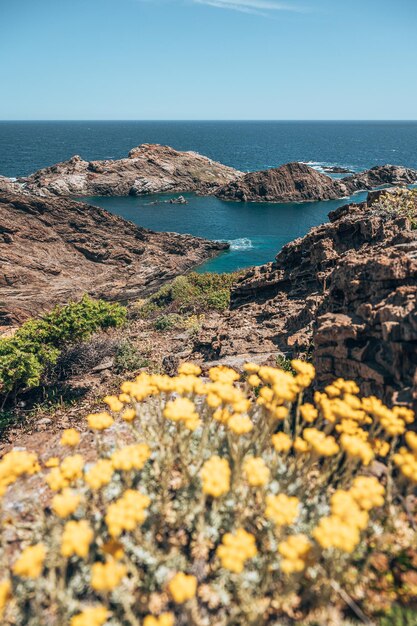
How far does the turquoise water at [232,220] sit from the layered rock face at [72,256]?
213 inches

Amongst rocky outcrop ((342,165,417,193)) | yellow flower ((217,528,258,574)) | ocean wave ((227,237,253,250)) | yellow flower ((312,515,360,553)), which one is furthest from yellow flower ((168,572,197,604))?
rocky outcrop ((342,165,417,193))

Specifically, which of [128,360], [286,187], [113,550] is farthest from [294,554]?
[286,187]

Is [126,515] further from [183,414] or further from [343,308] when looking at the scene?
[343,308]

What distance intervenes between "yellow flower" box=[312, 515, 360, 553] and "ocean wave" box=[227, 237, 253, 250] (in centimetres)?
4426

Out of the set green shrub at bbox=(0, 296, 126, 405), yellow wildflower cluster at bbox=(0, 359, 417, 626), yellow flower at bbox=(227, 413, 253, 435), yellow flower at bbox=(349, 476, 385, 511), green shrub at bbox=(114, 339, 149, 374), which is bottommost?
green shrub at bbox=(114, 339, 149, 374)

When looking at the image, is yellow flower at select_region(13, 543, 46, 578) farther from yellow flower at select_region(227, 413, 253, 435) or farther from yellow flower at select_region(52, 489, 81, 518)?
yellow flower at select_region(227, 413, 253, 435)

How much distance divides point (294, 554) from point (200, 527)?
130cm

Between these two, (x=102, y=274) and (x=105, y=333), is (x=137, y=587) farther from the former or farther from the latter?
(x=102, y=274)

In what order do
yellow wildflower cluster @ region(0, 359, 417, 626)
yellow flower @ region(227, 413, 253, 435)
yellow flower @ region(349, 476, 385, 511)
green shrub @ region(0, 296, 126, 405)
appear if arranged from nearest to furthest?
1. yellow wildflower cluster @ region(0, 359, 417, 626)
2. yellow flower @ region(349, 476, 385, 511)
3. yellow flower @ region(227, 413, 253, 435)
4. green shrub @ region(0, 296, 126, 405)

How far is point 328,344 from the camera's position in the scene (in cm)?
866

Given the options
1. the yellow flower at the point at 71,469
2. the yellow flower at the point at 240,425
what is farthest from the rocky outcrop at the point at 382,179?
the yellow flower at the point at 71,469

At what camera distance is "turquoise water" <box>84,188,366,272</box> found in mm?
44759

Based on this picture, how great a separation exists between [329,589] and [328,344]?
213 inches

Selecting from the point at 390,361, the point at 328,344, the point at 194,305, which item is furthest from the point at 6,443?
the point at 194,305
